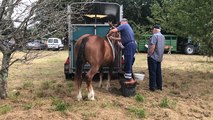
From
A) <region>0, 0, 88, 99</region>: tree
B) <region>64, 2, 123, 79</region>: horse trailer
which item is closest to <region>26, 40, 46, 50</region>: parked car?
<region>0, 0, 88, 99</region>: tree

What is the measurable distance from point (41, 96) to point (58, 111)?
169 centimetres

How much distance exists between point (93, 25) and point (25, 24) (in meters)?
5.17

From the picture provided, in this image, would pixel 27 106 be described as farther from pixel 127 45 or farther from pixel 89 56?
pixel 127 45

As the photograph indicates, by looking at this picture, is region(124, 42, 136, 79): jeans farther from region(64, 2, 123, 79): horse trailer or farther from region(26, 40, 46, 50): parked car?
region(26, 40, 46, 50): parked car

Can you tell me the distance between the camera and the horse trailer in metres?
12.9

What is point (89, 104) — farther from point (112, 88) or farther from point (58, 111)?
point (112, 88)

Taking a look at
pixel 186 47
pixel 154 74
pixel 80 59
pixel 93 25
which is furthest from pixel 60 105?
pixel 186 47

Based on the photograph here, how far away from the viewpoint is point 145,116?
865 cm

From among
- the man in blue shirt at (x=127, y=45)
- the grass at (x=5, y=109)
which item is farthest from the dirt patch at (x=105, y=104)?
the man in blue shirt at (x=127, y=45)

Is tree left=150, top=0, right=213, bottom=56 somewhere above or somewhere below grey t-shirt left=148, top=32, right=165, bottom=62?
above

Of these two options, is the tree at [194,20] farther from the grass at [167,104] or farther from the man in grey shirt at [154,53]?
the grass at [167,104]

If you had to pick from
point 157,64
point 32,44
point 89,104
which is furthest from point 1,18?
point 157,64

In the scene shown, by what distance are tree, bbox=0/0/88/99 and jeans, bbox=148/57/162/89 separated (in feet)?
11.9

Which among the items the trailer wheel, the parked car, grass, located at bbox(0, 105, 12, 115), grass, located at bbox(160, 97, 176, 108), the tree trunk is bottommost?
the trailer wheel
